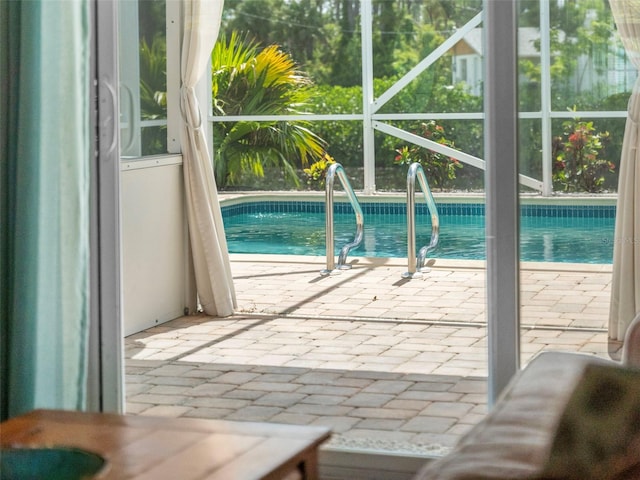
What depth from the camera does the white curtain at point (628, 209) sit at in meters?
2.82

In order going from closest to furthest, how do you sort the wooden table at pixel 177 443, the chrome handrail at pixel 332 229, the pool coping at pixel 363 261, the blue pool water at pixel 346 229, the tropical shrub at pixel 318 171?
the wooden table at pixel 177 443
the chrome handrail at pixel 332 229
the pool coping at pixel 363 261
the blue pool water at pixel 346 229
the tropical shrub at pixel 318 171

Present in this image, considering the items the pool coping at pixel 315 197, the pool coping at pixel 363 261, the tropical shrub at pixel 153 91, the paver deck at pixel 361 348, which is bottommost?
the paver deck at pixel 361 348

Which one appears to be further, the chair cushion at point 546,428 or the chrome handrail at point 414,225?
the chrome handrail at point 414,225

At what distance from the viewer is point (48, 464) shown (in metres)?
1.90

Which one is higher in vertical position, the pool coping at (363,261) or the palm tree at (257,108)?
the palm tree at (257,108)

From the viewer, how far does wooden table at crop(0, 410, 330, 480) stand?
188 cm

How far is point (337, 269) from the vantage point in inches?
252

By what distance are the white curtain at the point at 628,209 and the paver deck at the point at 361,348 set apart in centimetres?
5

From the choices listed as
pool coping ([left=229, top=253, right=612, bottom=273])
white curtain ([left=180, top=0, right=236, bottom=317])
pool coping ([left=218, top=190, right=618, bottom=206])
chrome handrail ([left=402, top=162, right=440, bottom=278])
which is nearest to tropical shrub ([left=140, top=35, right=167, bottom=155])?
white curtain ([left=180, top=0, right=236, bottom=317])

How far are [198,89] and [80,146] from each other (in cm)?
276

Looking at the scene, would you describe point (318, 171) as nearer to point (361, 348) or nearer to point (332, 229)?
point (332, 229)

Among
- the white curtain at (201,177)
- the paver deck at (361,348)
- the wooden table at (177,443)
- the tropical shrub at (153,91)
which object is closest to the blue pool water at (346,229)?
the paver deck at (361,348)

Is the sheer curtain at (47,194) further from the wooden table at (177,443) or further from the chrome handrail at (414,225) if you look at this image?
the chrome handrail at (414,225)

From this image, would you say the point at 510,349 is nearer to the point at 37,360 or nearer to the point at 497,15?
the point at 497,15
